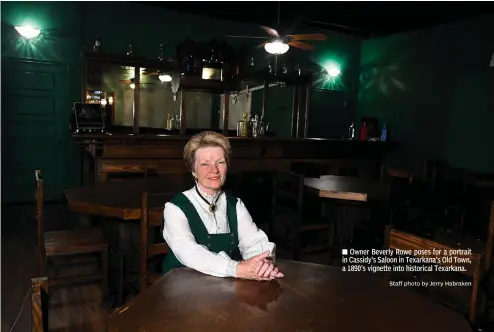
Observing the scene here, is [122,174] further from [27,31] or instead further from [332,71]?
[332,71]

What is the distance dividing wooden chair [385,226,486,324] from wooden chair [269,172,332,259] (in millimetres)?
1457

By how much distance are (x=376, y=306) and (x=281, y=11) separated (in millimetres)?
5448

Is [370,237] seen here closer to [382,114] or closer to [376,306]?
[376,306]

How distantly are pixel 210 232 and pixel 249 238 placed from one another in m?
0.18

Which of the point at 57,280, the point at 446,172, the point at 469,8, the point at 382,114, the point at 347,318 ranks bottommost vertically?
Result: the point at 57,280

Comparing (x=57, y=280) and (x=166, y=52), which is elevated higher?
(x=166, y=52)

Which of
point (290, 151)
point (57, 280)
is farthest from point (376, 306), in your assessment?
point (290, 151)

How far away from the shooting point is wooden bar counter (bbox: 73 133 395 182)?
14.6 ft

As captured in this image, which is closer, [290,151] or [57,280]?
[57,280]

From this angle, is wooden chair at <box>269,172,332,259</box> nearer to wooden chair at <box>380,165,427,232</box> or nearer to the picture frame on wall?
wooden chair at <box>380,165,427,232</box>

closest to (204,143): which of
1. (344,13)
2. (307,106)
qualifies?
(344,13)

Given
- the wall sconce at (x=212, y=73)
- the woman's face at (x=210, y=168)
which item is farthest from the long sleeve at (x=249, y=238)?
the wall sconce at (x=212, y=73)

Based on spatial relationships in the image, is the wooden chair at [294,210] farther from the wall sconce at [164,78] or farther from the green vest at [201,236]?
the wall sconce at [164,78]

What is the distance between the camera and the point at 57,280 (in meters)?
2.62
